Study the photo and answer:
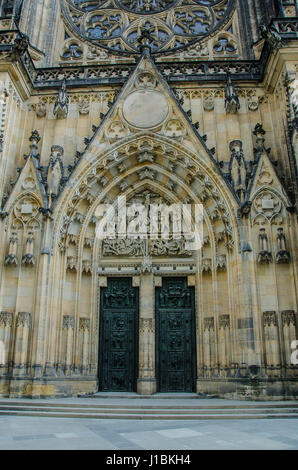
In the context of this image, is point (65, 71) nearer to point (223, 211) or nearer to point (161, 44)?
point (161, 44)

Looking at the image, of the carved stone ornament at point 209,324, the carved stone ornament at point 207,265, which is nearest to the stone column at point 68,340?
the carved stone ornament at point 209,324

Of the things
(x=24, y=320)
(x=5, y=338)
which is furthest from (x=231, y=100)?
(x=5, y=338)

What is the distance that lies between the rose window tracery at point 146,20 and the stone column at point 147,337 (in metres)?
9.10

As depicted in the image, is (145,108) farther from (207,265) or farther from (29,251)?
(29,251)

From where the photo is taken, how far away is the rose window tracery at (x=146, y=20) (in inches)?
627

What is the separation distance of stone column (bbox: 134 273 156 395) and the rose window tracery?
9.10 metres

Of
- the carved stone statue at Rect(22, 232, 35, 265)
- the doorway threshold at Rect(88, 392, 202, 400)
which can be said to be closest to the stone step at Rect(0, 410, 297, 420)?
the doorway threshold at Rect(88, 392, 202, 400)

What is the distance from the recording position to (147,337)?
12.0 m

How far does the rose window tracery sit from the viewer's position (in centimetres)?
1592

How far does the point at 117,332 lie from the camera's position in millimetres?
12344

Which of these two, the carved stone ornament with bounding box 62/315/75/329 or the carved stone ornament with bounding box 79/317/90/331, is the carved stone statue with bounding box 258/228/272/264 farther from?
the carved stone ornament with bounding box 62/315/75/329

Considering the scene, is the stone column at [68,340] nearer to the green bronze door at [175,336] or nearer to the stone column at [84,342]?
the stone column at [84,342]

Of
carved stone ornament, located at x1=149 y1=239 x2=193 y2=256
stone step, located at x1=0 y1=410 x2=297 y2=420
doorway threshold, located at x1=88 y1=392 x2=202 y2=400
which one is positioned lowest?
stone step, located at x1=0 y1=410 x2=297 y2=420
